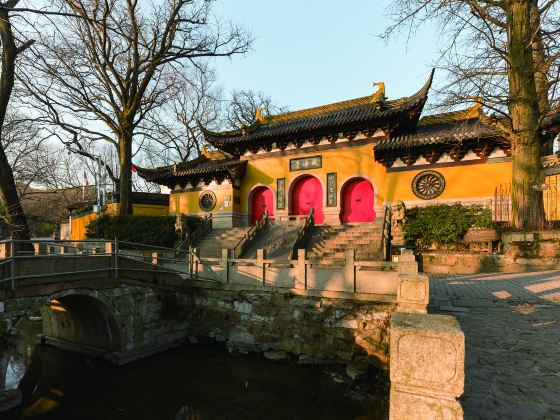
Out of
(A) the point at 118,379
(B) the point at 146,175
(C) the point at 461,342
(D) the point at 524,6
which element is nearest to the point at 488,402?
(C) the point at 461,342

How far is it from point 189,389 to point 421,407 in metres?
5.88

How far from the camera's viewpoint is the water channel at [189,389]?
18.5ft

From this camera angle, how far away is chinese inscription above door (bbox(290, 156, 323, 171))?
51.7ft

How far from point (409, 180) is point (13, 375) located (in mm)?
15070

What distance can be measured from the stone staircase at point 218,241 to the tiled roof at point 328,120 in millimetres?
5324

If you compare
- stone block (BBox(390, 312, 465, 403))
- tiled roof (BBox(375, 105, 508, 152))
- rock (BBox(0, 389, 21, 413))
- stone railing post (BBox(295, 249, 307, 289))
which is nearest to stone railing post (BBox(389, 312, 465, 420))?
stone block (BBox(390, 312, 465, 403))

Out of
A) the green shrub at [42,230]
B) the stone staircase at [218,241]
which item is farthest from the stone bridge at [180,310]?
the green shrub at [42,230]

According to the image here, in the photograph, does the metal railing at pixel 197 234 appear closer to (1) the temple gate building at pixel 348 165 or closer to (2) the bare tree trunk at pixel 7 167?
(1) the temple gate building at pixel 348 165

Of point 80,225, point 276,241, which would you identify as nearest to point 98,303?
point 276,241

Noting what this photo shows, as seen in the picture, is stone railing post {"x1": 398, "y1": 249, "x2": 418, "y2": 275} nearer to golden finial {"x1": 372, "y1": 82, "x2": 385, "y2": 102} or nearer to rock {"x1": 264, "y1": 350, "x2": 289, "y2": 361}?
rock {"x1": 264, "y1": 350, "x2": 289, "y2": 361}

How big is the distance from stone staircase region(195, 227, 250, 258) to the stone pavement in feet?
28.5

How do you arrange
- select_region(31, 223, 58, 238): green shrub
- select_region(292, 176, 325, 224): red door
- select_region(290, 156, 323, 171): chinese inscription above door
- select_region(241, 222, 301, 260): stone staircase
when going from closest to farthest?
select_region(241, 222, 301, 260): stone staircase → select_region(290, 156, 323, 171): chinese inscription above door → select_region(292, 176, 325, 224): red door → select_region(31, 223, 58, 238): green shrub

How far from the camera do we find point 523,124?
10.7 m

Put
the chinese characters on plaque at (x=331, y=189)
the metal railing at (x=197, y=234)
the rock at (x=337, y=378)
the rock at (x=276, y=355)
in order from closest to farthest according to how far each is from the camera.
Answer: the rock at (x=337, y=378)
the rock at (x=276, y=355)
the metal railing at (x=197, y=234)
the chinese characters on plaque at (x=331, y=189)
